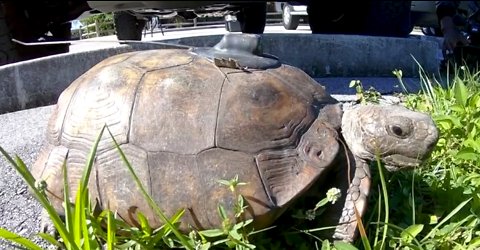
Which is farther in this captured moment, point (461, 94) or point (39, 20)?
point (39, 20)

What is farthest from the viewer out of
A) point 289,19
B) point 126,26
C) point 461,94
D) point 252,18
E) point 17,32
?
point 289,19

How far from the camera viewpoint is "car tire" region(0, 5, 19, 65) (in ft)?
12.8

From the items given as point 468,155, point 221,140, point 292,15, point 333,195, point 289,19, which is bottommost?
point 289,19

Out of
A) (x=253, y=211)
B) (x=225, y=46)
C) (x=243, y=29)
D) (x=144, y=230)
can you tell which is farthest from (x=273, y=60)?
(x=243, y=29)

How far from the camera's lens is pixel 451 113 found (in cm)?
232

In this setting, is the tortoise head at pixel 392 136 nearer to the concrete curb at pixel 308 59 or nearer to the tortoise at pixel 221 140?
the tortoise at pixel 221 140

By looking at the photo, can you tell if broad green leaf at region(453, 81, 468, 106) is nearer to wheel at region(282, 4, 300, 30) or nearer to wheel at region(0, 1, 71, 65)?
wheel at region(0, 1, 71, 65)

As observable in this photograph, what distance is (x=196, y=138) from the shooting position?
140 cm

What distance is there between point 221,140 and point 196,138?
0.06 metres

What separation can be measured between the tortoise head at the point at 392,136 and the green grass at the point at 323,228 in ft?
0.21

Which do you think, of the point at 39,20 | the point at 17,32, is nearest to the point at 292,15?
the point at 39,20

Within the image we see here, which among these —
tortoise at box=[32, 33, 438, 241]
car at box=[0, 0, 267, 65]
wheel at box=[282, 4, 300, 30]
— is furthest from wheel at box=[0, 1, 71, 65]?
wheel at box=[282, 4, 300, 30]

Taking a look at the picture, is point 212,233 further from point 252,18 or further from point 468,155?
point 252,18

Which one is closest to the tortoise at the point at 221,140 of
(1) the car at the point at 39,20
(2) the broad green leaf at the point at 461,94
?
(2) the broad green leaf at the point at 461,94
